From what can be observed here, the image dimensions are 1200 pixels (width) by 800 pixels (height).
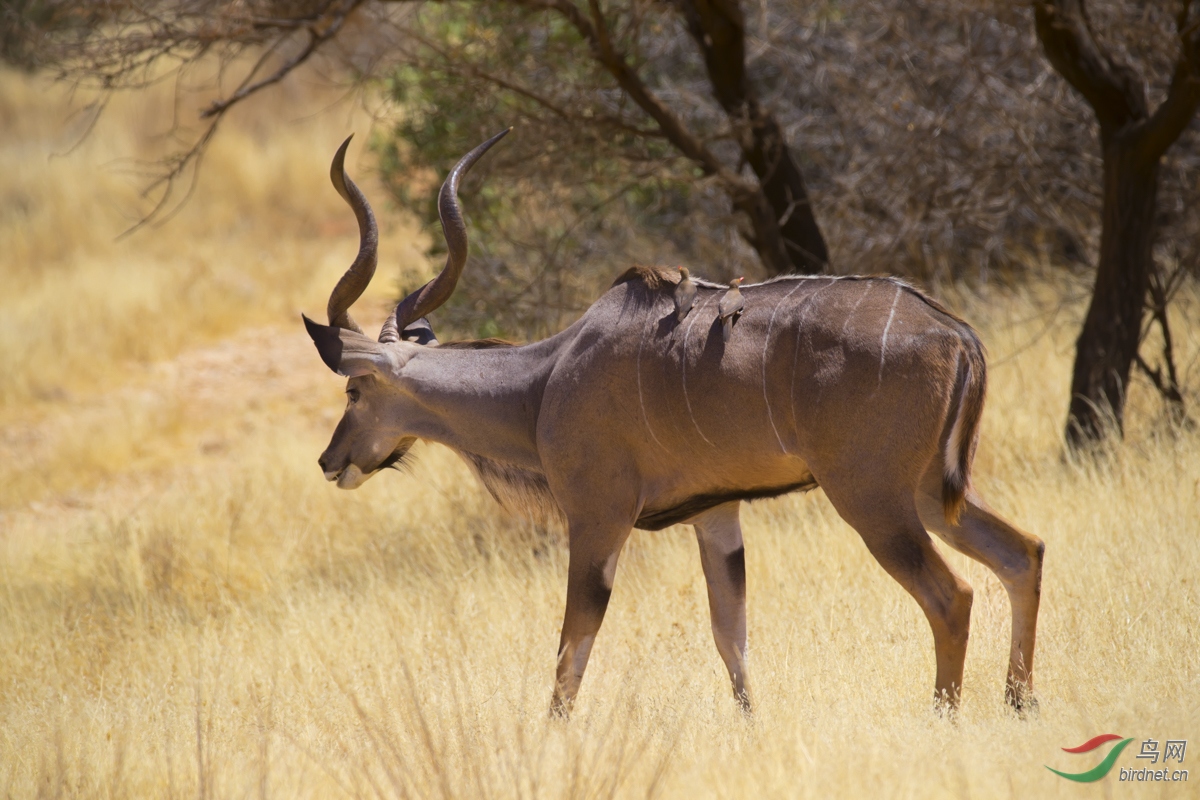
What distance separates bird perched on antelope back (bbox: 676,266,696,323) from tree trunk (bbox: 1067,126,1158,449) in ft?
9.57

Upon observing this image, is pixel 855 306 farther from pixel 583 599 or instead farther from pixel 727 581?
pixel 583 599

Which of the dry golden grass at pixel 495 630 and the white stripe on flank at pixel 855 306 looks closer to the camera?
the dry golden grass at pixel 495 630

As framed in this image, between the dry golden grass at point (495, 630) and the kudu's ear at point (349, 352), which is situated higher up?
the kudu's ear at point (349, 352)

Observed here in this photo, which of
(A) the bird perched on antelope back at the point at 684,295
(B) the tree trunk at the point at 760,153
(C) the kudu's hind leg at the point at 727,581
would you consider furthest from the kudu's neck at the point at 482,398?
(B) the tree trunk at the point at 760,153

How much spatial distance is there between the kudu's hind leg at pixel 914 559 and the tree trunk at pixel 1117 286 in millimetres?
2774

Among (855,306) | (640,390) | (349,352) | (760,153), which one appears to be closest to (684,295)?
(640,390)

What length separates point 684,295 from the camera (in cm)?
399

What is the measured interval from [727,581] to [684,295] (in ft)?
3.43

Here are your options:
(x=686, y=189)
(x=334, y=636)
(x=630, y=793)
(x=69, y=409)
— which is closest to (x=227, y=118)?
(x=69, y=409)

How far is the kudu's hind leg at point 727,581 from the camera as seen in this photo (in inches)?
167

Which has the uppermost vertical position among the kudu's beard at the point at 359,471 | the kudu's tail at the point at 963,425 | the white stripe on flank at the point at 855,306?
the white stripe on flank at the point at 855,306

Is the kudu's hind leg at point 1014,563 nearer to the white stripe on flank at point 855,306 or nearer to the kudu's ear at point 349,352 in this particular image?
the white stripe on flank at point 855,306

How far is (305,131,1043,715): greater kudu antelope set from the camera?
3570mm

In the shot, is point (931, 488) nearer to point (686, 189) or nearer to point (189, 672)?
point (189, 672)
